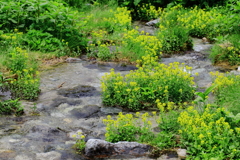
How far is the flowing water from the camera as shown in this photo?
492 centimetres

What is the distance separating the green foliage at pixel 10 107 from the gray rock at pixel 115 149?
187 cm

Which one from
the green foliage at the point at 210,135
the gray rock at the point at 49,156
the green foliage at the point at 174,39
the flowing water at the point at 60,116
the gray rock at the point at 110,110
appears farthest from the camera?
the green foliage at the point at 174,39

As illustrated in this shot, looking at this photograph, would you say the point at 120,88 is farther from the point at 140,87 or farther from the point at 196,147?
the point at 196,147

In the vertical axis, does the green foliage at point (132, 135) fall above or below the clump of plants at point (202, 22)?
below

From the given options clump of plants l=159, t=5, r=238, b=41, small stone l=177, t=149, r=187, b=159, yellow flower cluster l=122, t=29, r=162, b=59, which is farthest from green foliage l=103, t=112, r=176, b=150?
clump of plants l=159, t=5, r=238, b=41

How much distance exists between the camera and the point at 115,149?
192 inches

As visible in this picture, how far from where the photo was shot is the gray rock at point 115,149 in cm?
481

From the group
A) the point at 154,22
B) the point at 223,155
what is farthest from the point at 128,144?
the point at 154,22

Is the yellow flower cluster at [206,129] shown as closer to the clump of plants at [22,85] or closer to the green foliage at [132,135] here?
the green foliage at [132,135]

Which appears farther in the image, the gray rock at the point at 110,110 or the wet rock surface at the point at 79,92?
the wet rock surface at the point at 79,92

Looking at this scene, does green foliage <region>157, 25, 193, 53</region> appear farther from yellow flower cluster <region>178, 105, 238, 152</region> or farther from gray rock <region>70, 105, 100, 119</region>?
yellow flower cluster <region>178, 105, 238, 152</region>

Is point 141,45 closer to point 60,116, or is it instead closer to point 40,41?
point 40,41

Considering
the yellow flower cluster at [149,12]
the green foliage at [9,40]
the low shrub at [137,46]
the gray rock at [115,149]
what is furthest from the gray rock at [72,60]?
the yellow flower cluster at [149,12]

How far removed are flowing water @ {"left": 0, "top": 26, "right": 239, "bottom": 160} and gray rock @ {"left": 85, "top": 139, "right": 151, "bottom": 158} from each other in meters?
0.22
